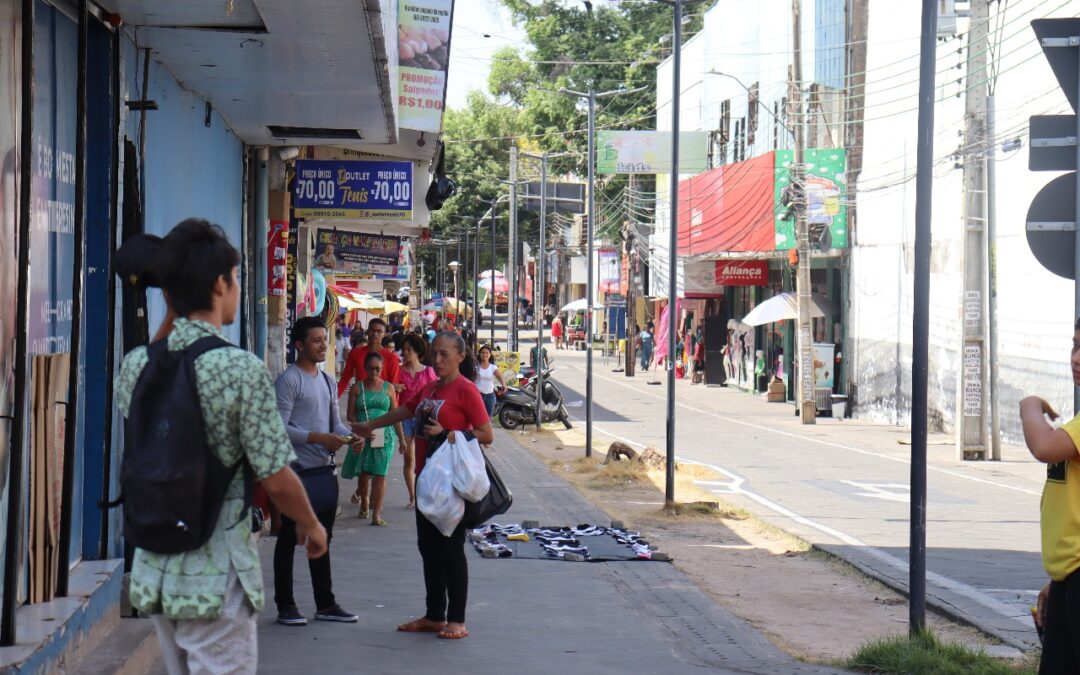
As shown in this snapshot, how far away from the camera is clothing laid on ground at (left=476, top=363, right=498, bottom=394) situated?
2234 cm

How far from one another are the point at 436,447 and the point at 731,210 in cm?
3002

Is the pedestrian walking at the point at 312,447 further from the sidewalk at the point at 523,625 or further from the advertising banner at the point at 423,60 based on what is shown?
the advertising banner at the point at 423,60

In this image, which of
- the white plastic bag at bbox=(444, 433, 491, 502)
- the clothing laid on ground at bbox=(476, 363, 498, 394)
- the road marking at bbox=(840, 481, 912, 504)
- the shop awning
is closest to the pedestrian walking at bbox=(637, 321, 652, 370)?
the shop awning

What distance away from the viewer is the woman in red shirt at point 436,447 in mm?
7461

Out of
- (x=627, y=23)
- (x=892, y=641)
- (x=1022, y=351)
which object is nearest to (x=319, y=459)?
(x=892, y=641)

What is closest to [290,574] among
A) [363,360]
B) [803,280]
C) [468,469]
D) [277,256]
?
[468,469]

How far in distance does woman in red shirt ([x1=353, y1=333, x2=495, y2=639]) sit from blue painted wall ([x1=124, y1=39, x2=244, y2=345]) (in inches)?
76.3

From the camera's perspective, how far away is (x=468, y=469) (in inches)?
288

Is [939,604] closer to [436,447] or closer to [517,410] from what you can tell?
[436,447]

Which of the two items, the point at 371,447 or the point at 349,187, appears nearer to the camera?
the point at 371,447

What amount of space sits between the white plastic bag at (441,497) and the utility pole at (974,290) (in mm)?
16036

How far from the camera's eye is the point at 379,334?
1308cm

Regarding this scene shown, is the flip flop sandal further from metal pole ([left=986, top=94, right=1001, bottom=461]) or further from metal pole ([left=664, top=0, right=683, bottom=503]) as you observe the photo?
metal pole ([left=986, top=94, right=1001, bottom=461])

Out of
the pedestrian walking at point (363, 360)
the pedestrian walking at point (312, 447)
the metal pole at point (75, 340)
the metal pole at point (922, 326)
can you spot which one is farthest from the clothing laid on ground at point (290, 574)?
the pedestrian walking at point (363, 360)
